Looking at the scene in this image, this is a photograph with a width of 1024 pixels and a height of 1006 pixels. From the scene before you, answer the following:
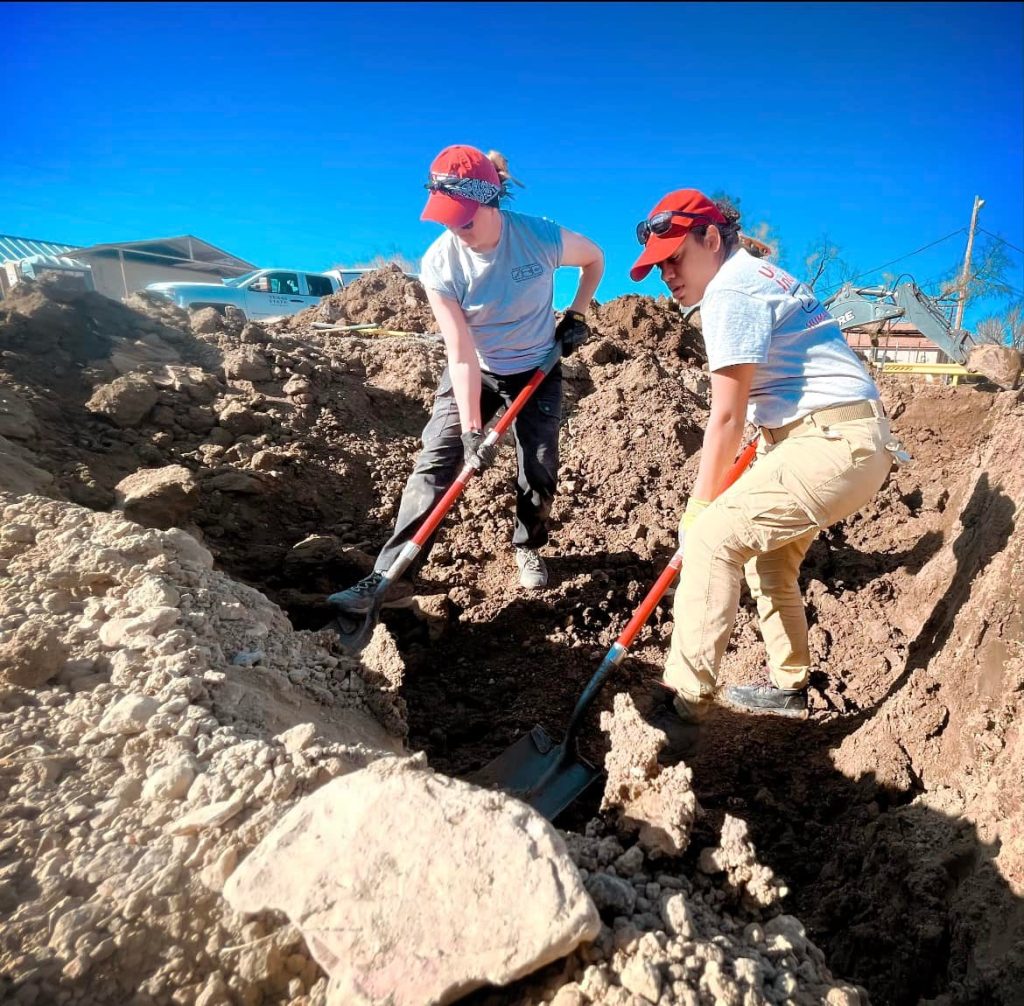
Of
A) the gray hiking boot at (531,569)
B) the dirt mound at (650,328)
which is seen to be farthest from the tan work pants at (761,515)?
the dirt mound at (650,328)

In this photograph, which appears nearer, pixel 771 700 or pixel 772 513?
pixel 772 513

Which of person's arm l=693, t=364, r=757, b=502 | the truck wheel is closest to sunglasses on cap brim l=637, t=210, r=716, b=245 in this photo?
person's arm l=693, t=364, r=757, b=502

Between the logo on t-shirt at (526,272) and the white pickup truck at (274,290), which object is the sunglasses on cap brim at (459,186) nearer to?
the logo on t-shirt at (526,272)

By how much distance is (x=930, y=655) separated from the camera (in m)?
2.55

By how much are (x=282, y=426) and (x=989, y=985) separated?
4.77m

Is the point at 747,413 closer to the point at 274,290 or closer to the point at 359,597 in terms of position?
the point at 359,597

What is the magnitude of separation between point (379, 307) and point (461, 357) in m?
8.33

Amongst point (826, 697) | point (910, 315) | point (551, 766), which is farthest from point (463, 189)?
point (910, 315)

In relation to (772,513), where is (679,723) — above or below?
below

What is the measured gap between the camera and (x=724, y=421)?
2.12 metres

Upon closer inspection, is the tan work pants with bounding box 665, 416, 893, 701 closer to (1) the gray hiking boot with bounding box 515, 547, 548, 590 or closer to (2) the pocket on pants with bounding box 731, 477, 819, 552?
(2) the pocket on pants with bounding box 731, 477, 819, 552

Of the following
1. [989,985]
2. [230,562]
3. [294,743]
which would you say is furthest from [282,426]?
[989,985]

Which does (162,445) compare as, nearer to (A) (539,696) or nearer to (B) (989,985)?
(A) (539,696)

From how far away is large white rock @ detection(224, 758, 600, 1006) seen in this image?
1020mm
